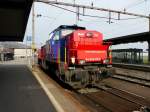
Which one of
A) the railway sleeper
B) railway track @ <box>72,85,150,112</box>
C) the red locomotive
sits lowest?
railway track @ <box>72,85,150,112</box>

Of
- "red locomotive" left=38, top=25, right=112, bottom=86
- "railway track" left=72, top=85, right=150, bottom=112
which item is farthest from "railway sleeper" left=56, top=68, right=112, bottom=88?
"railway track" left=72, top=85, right=150, bottom=112

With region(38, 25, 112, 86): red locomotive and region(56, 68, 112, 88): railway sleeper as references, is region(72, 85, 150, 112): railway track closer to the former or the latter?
region(56, 68, 112, 88): railway sleeper

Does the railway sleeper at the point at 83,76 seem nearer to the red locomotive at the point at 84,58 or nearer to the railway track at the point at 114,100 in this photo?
the red locomotive at the point at 84,58

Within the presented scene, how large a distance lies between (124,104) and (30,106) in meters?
4.12

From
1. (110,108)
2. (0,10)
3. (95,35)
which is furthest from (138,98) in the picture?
(0,10)

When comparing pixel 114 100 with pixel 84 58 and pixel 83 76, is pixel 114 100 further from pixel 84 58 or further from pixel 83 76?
pixel 84 58

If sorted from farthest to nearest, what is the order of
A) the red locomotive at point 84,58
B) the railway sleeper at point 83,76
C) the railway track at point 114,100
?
the red locomotive at point 84,58
the railway sleeper at point 83,76
the railway track at point 114,100

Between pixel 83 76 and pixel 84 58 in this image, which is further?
pixel 84 58

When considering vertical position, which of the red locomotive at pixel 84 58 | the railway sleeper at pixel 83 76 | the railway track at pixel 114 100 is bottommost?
the railway track at pixel 114 100

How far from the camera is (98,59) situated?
52.4 ft

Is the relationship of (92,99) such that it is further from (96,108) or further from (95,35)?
(95,35)

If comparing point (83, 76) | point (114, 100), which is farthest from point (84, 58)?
point (114, 100)

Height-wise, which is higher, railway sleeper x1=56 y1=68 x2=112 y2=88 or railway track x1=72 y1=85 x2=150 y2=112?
railway sleeper x1=56 y1=68 x2=112 y2=88

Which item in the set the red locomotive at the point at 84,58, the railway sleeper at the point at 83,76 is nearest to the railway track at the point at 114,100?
the railway sleeper at the point at 83,76
